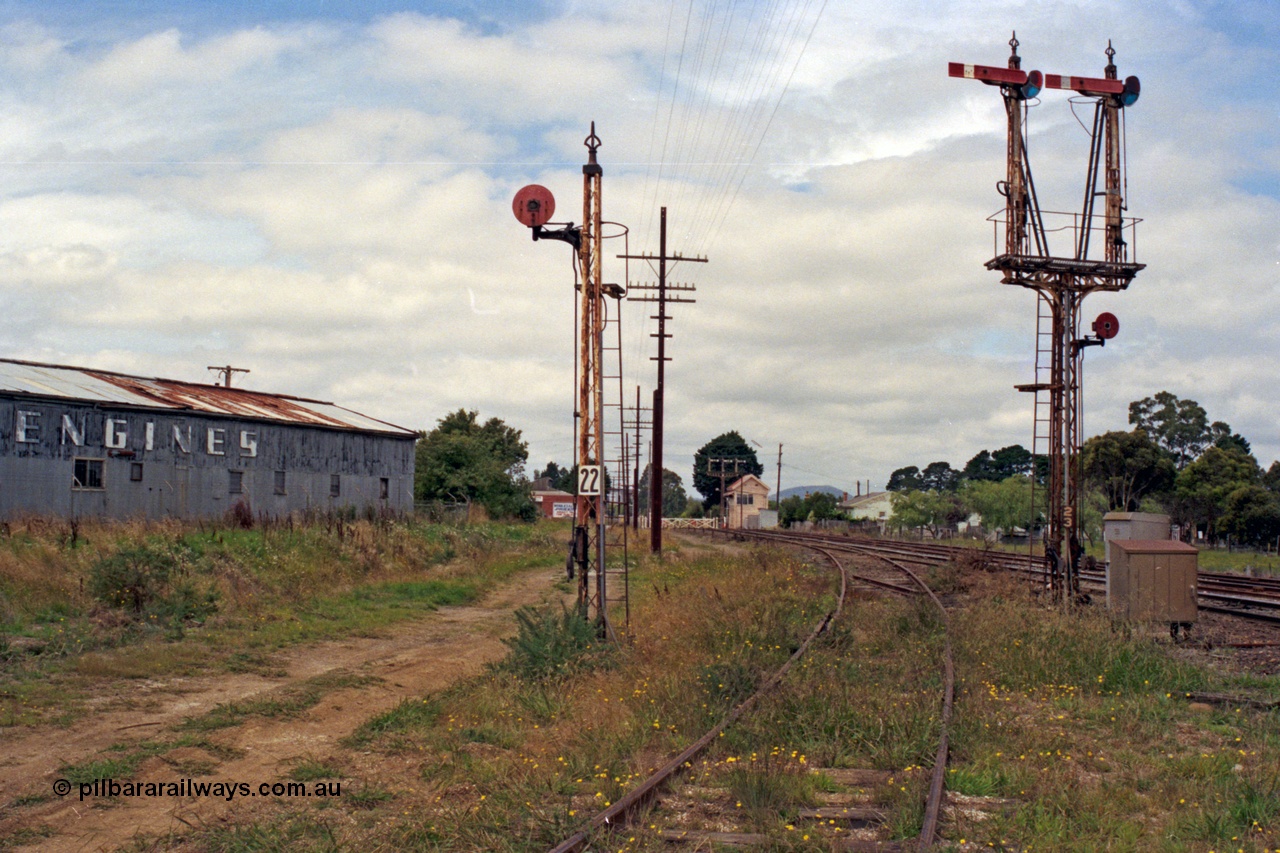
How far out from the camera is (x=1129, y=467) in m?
65.0

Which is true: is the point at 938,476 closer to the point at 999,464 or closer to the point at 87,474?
the point at 999,464

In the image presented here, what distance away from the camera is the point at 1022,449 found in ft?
415

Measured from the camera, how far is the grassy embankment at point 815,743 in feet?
19.7

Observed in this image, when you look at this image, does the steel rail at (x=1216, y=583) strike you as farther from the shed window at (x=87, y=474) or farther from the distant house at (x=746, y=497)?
the distant house at (x=746, y=497)

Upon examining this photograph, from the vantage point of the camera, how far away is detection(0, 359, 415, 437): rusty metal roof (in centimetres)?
3222

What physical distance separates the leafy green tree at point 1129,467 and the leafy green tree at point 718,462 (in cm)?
5734

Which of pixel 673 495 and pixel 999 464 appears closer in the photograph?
pixel 999 464

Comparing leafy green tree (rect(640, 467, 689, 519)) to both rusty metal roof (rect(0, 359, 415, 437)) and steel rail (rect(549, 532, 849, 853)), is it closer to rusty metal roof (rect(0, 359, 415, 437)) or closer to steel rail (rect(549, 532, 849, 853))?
rusty metal roof (rect(0, 359, 415, 437))

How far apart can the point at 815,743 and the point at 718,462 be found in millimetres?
114013

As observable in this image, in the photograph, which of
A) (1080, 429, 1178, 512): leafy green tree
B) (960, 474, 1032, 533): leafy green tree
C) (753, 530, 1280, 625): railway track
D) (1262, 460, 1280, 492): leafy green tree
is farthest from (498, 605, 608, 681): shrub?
(1262, 460, 1280, 492): leafy green tree

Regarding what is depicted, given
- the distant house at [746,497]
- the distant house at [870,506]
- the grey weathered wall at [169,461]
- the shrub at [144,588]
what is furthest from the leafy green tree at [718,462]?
the shrub at [144,588]

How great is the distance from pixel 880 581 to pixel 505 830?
18302 mm

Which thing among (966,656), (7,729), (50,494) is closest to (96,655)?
(7,729)

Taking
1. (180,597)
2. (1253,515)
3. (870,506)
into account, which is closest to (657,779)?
(180,597)
